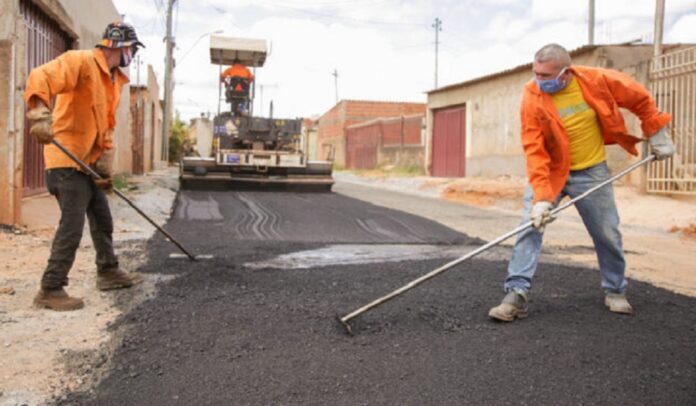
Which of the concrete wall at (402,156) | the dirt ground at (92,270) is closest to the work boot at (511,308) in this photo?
the dirt ground at (92,270)

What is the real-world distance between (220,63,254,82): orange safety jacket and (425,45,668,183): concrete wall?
685 centimetres

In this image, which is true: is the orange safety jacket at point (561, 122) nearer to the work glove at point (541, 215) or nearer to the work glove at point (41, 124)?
the work glove at point (541, 215)

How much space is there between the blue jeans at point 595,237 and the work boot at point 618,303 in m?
0.03

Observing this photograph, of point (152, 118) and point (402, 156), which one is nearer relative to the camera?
point (152, 118)

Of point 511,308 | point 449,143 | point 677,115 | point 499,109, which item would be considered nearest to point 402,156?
point 449,143

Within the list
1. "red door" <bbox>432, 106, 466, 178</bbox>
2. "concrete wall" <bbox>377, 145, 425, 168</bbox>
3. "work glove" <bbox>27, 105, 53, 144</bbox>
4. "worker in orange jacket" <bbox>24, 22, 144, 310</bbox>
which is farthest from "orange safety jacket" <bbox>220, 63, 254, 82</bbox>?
"work glove" <bbox>27, 105, 53, 144</bbox>

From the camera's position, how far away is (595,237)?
147 inches

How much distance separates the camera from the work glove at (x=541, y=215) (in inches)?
136

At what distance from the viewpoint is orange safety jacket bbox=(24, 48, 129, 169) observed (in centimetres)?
366

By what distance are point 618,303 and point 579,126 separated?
1.07m

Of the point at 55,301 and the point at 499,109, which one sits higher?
the point at 499,109

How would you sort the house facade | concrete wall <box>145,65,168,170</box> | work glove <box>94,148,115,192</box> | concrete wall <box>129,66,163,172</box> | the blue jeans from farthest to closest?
1. the house facade
2. concrete wall <box>145,65,168,170</box>
3. concrete wall <box>129,66,163,172</box>
4. work glove <box>94,148,115,192</box>
5. the blue jeans

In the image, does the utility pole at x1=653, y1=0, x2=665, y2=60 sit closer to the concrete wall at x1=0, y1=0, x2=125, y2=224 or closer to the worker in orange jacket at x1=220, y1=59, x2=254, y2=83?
the worker in orange jacket at x1=220, y1=59, x2=254, y2=83

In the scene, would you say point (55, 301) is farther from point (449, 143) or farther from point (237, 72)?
point (449, 143)
